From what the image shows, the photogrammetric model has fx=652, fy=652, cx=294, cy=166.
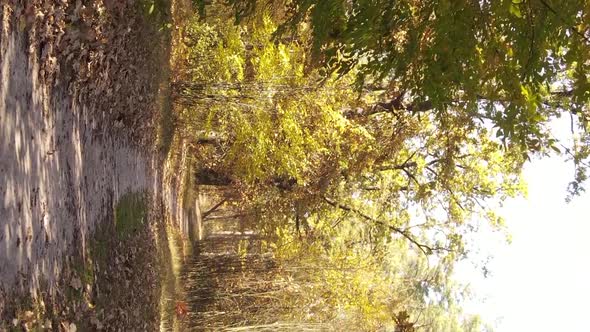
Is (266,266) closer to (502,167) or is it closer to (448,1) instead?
(502,167)

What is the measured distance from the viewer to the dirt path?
457 centimetres

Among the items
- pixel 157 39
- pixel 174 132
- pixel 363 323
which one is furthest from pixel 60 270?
pixel 363 323

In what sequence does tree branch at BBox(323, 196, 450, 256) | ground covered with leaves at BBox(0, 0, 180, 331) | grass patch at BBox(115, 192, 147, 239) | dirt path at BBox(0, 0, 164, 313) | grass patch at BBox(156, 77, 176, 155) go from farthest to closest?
1. tree branch at BBox(323, 196, 450, 256)
2. grass patch at BBox(156, 77, 176, 155)
3. grass patch at BBox(115, 192, 147, 239)
4. ground covered with leaves at BBox(0, 0, 180, 331)
5. dirt path at BBox(0, 0, 164, 313)

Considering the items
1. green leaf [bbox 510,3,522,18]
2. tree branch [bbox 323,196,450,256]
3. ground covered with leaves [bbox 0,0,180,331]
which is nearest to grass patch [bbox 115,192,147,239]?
ground covered with leaves [bbox 0,0,180,331]

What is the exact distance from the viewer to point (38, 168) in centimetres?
534

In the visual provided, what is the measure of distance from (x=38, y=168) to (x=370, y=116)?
35.1ft

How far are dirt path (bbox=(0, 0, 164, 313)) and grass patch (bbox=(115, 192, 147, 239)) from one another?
1.41m

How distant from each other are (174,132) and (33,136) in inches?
345

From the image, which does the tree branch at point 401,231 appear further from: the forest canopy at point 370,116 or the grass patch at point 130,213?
the grass patch at point 130,213

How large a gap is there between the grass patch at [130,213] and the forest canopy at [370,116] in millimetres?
2463

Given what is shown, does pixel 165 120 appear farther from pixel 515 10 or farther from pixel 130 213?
pixel 515 10

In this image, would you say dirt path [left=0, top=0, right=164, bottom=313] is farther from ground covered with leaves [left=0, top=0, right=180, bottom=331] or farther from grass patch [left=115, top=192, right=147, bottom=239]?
grass patch [left=115, top=192, right=147, bottom=239]

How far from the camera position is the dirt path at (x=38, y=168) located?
4.57 metres

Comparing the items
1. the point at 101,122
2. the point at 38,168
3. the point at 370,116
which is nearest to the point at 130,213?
the point at 101,122
